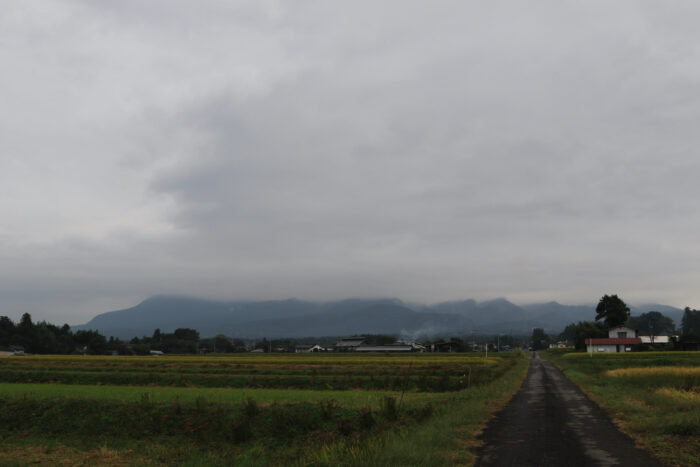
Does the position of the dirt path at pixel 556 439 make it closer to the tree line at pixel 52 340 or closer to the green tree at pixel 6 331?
the tree line at pixel 52 340

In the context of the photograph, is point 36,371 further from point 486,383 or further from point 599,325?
point 599,325

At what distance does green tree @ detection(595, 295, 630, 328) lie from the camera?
133125mm

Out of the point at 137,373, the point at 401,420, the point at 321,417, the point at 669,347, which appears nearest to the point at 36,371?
the point at 137,373

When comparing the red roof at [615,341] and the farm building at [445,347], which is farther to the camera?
the farm building at [445,347]

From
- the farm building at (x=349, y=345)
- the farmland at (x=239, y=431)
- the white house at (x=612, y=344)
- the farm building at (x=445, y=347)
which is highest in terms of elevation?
the farmland at (x=239, y=431)

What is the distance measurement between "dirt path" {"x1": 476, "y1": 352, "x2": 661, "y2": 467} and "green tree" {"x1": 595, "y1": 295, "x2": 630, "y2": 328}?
124167 millimetres

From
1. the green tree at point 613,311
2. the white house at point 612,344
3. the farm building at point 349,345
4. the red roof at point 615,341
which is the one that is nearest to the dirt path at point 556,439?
the white house at point 612,344

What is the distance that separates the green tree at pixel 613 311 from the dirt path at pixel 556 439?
407 feet

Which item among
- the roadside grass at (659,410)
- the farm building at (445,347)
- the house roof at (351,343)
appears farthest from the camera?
the house roof at (351,343)

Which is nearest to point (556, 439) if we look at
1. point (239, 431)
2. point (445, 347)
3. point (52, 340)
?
point (239, 431)

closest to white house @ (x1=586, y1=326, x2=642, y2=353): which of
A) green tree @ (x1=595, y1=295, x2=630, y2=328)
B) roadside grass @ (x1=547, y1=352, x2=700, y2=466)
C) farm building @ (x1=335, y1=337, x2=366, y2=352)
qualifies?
green tree @ (x1=595, y1=295, x2=630, y2=328)

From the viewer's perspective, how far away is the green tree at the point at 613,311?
133 m

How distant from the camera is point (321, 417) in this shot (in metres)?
21.9

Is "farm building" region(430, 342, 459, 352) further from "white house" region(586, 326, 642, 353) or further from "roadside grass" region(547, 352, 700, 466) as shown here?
"roadside grass" region(547, 352, 700, 466)
